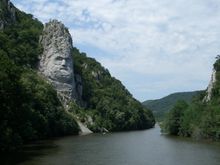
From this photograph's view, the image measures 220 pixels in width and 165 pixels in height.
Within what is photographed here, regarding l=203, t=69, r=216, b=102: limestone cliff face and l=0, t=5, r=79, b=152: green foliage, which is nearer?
l=0, t=5, r=79, b=152: green foliage

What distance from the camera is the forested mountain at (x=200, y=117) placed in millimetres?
130375

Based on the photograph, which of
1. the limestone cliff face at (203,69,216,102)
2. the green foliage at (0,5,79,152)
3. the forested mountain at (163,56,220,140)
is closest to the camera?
the green foliage at (0,5,79,152)

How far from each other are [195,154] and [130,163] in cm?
1898

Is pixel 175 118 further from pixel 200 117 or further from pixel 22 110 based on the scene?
pixel 22 110

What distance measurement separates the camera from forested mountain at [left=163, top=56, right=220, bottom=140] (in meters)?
130

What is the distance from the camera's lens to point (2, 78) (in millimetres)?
80375

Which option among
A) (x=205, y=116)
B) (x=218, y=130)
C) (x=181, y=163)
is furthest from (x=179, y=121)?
(x=181, y=163)

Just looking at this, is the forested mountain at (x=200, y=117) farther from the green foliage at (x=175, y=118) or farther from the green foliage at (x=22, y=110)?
the green foliage at (x=22, y=110)

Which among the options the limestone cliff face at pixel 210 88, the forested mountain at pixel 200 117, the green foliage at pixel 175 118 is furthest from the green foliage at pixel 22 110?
the limestone cliff face at pixel 210 88

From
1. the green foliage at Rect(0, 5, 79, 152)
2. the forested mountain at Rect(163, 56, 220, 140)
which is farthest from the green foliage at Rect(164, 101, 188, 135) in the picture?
the green foliage at Rect(0, 5, 79, 152)

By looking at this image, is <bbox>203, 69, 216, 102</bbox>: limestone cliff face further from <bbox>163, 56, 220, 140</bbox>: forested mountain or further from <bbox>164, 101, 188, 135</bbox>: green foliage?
<bbox>164, 101, 188, 135</bbox>: green foliage

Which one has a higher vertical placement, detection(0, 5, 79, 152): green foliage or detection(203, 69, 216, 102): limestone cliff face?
detection(203, 69, 216, 102): limestone cliff face

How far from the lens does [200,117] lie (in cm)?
14600

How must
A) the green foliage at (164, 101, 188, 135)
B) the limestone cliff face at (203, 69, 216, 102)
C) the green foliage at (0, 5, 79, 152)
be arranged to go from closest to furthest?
the green foliage at (0, 5, 79, 152)
the green foliage at (164, 101, 188, 135)
the limestone cliff face at (203, 69, 216, 102)
